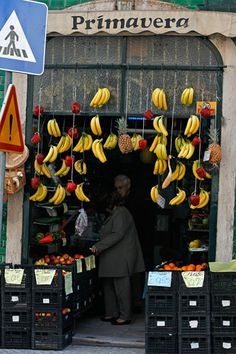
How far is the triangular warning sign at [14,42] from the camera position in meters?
7.57

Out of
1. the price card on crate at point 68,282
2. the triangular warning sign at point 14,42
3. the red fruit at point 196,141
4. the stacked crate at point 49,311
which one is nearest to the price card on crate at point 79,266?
the price card on crate at point 68,282

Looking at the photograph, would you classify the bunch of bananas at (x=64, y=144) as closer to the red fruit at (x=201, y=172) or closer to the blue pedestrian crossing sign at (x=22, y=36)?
the red fruit at (x=201, y=172)

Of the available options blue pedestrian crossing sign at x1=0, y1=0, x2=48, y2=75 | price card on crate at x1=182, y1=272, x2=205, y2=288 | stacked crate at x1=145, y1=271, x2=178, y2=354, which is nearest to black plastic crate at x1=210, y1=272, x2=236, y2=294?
price card on crate at x1=182, y1=272, x2=205, y2=288

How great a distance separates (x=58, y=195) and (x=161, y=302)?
216 cm

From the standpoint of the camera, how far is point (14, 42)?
7609 mm

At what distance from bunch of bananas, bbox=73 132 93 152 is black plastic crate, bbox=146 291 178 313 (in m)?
2.15

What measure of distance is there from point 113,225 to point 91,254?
0.74 m

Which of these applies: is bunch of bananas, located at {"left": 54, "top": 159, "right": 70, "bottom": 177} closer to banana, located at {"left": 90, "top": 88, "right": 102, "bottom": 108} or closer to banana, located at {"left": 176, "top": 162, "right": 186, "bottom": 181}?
banana, located at {"left": 90, "top": 88, "right": 102, "bottom": 108}

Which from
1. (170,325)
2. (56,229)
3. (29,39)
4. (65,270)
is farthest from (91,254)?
(29,39)

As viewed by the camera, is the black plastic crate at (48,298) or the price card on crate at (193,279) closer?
the price card on crate at (193,279)

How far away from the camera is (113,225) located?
11.1 m

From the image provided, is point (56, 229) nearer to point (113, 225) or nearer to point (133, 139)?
point (113, 225)

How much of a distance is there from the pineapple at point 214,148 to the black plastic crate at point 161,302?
1.64 meters

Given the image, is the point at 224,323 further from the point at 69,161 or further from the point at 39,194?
the point at 39,194
